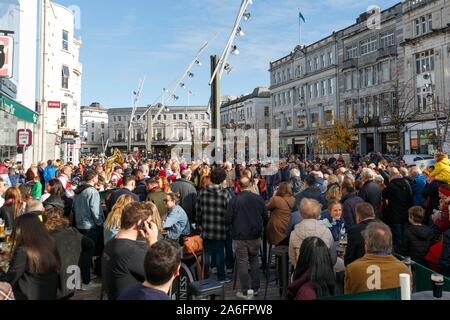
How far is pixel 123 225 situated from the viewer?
14.2 ft

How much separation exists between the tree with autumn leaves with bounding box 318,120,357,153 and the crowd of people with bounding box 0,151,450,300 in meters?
34.3

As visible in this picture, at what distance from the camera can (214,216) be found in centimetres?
697

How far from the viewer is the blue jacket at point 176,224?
6480mm

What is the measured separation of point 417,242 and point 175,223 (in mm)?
3674

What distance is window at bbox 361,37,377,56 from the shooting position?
1660 inches

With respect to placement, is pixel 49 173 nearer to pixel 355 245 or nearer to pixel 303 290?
pixel 355 245

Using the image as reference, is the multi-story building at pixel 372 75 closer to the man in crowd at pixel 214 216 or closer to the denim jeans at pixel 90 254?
the man in crowd at pixel 214 216

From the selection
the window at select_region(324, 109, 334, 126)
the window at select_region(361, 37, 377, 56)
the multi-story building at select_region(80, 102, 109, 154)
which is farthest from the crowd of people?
the multi-story building at select_region(80, 102, 109, 154)

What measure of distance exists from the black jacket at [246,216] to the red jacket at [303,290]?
2604 millimetres

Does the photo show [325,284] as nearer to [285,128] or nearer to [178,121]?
[285,128]

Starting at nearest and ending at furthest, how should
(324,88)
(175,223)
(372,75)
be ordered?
(175,223), (372,75), (324,88)

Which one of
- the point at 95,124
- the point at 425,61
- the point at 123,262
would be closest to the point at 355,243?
the point at 123,262

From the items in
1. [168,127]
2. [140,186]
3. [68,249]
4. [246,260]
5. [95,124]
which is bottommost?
[246,260]

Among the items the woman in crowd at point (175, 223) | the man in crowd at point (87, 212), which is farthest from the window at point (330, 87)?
the woman in crowd at point (175, 223)
